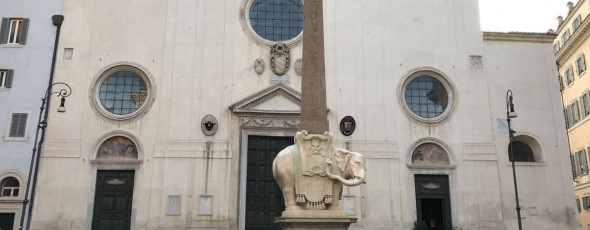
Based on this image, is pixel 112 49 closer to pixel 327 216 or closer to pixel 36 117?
pixel 36 117

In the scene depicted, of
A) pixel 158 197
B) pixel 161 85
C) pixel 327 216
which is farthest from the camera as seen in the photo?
pixel 161 85

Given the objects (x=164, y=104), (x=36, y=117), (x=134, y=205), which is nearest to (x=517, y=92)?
(x=164, y=104)

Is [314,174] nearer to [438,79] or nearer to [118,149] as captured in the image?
[118,149]

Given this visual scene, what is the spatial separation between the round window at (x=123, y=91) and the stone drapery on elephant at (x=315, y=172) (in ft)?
41.7

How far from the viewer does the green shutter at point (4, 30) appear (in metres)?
21.9

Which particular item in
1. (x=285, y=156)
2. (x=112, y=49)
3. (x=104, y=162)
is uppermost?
(x=112, y=49)

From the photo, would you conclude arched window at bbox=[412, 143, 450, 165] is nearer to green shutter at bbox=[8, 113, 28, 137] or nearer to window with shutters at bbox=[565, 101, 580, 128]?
window with shutters at bbox=[565, 101, 580, 128]

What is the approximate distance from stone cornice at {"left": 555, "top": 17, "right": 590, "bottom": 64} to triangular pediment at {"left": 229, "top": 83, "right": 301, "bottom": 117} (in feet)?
65.2

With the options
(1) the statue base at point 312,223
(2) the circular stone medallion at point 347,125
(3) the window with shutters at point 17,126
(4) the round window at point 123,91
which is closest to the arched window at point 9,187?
(3) the window with shutters at point 17,126

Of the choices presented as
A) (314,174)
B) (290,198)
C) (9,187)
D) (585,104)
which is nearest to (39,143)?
(9,187)

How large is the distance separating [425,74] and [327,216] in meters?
14.7

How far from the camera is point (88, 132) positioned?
834 inches

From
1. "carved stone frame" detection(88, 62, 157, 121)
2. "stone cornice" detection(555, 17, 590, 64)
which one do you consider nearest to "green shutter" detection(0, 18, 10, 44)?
"carved stone frame" detection(88, 62, 157, 121)

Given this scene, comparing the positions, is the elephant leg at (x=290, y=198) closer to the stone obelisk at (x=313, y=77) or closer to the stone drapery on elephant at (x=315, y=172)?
the stone drapery on elephant at (x=315, y=172)
